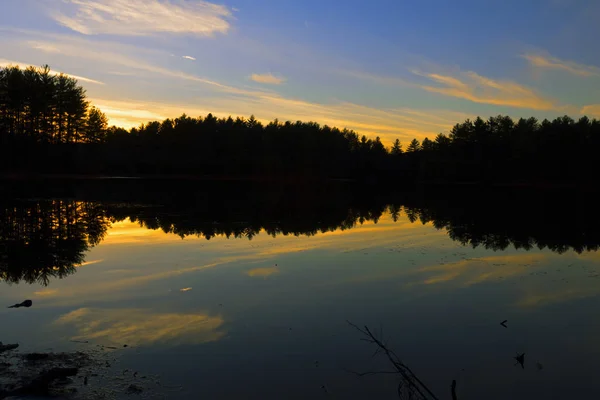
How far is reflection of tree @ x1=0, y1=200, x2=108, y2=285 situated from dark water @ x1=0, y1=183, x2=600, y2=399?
0.09 metres

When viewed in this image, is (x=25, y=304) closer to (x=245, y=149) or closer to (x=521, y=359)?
(x=521, y=359)

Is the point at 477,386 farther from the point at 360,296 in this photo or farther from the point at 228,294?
the point at 228,294

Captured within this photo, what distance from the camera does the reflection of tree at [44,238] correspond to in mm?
12125

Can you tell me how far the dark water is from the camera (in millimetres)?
6746

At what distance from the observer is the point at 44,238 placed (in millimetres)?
16625

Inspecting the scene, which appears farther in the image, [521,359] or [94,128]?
[94,128]

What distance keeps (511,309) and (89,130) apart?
237 ft

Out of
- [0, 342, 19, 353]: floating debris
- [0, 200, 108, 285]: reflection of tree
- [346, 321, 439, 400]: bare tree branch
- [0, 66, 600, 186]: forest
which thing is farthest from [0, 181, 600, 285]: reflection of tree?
[0, 66, 600, 186]: forest

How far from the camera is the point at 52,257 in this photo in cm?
1377

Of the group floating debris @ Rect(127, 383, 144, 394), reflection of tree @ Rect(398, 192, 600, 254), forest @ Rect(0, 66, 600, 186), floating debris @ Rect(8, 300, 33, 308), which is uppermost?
forest @ Rect(0, 66, 600, 186)

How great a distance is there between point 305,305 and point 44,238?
11.5 meters

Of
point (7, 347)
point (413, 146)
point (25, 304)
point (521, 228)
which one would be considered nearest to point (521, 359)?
point (7, 347)

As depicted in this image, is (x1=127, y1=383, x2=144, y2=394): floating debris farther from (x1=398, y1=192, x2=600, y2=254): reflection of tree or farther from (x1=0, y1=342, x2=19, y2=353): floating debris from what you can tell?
(x1=398, y1=192, x2=600, y2=254): reflection of tree

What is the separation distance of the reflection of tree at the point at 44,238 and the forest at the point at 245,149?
36.3m
